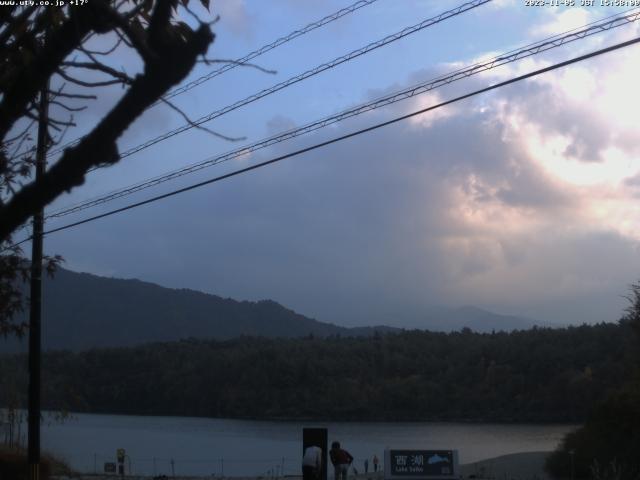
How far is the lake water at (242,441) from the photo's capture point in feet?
151

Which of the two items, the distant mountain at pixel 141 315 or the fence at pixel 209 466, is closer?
the fence at pixel 209 466

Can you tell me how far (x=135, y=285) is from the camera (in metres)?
163

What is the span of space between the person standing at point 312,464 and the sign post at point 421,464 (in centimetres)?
188

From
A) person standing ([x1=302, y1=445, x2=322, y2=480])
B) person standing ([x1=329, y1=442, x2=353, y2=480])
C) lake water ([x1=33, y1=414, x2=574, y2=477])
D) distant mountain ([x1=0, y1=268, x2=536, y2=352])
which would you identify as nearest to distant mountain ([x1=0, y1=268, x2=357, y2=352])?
distant mountain ([x1=0, y1=268, x2=536, y2=352])

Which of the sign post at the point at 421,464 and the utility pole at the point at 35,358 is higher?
the utility pole at the point at 35,358

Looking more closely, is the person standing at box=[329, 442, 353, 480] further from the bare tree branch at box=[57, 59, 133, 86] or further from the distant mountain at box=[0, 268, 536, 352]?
the distant mountain at box=[0, 268, 536, 352]

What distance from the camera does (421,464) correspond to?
19750 mm

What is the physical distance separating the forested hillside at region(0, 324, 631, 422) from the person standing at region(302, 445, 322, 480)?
4953 centimetres

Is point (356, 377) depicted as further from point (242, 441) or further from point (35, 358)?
point (35, 358)

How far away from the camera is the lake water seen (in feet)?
151

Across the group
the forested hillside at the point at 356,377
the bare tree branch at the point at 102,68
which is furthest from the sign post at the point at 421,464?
the forested hillside at the point at 356,377

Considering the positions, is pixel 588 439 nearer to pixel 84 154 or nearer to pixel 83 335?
pixel 84 154

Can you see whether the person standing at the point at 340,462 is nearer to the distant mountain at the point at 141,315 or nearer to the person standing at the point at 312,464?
the person standing at the point at 312,464

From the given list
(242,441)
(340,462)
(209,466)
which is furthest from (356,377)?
(340,462)
